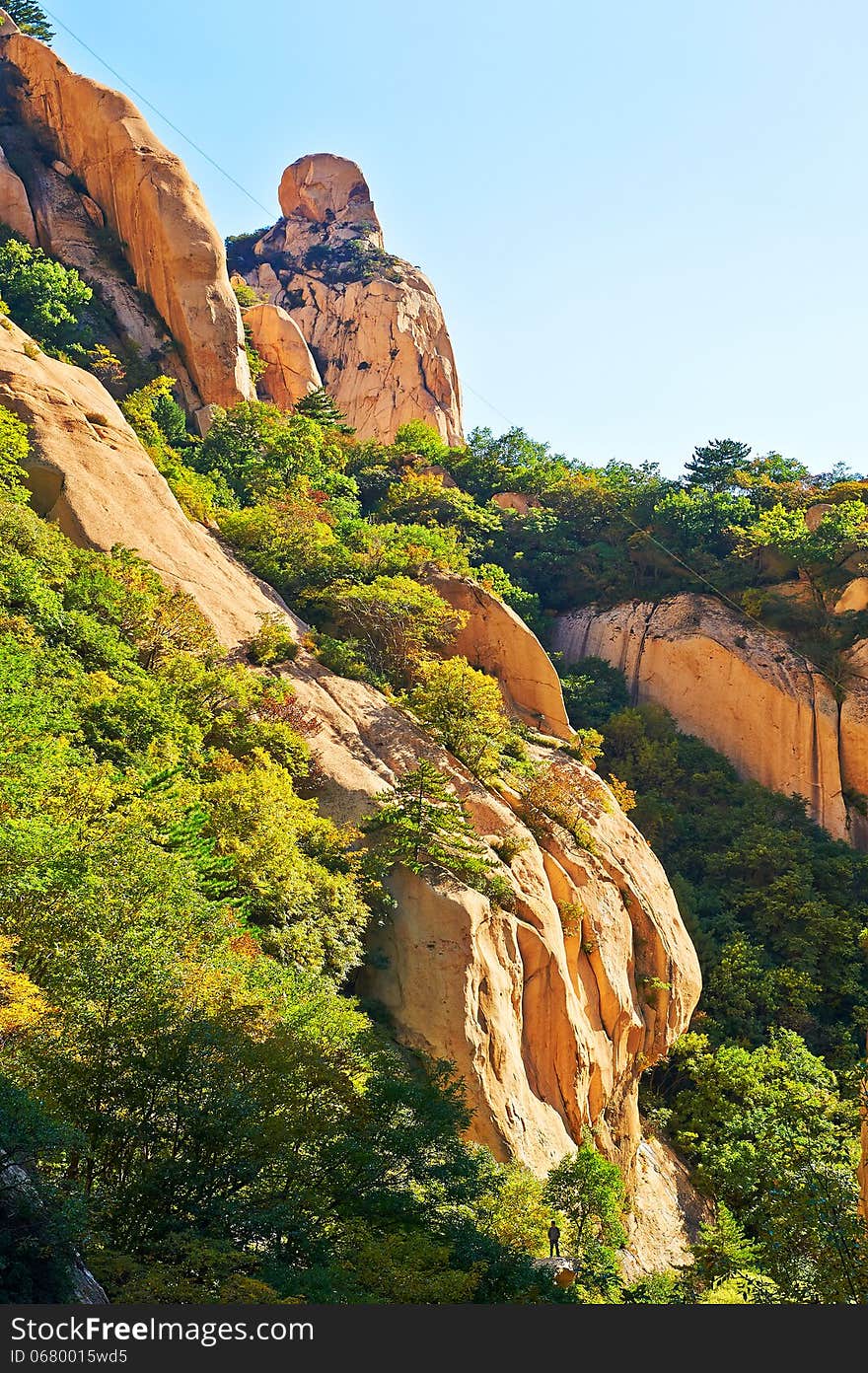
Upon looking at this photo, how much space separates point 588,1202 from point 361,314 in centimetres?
5887

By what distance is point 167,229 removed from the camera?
41750 millimetres

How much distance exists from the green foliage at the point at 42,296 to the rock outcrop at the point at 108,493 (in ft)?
25.4

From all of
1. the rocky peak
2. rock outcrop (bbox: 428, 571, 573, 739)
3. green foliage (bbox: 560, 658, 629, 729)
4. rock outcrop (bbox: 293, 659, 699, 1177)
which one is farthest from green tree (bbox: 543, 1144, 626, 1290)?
the rocky peak

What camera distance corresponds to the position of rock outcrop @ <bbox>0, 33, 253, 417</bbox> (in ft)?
137

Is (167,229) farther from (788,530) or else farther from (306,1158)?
(306,1158)

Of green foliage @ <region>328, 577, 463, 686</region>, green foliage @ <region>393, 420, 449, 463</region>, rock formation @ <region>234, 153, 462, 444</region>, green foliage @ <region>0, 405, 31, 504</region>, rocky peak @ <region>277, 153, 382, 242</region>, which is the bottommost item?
green foliage @ <region>328, 577, 463, 686</region>

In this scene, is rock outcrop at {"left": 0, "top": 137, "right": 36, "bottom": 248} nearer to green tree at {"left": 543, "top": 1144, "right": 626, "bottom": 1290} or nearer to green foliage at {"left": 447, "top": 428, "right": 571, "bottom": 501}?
green foliage at {"left": 447, "top": 428, "right": 571, "bottom": 501}

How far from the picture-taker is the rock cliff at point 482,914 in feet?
60.1

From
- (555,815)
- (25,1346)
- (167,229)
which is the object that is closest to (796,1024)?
(555,815)

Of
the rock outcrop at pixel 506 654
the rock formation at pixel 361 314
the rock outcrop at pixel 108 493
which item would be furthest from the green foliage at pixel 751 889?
the rock formation at pixel 361 314

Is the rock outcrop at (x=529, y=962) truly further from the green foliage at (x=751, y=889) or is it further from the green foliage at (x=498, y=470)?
the green foliage at (x=498, y=470)

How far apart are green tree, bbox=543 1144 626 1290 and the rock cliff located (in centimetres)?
70

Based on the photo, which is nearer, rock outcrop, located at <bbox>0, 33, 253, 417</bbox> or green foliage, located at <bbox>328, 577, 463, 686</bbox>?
green foliage, located at <bbox>328, 577, 463, 686</bbox>

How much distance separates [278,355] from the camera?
5375 cm
